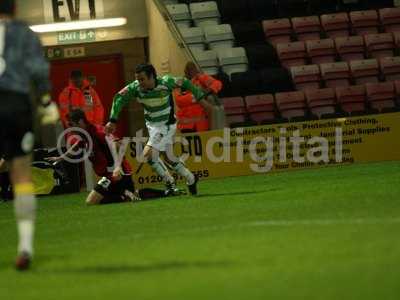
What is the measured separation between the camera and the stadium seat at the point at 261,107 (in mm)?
22328

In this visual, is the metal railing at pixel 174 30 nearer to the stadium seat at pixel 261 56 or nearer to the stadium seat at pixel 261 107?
the stadium seat at pixel 261 107

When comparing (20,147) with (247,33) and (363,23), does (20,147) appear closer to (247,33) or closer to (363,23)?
(247,33)

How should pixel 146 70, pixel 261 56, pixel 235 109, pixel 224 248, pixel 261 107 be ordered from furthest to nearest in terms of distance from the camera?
1. pixel 261 56
2. pixel 261 107
3. pixel 235 109
4. pixel 146 70
5. pixel 224 248

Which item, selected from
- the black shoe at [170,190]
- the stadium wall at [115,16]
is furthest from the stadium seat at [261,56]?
the black shoe at [170,190]

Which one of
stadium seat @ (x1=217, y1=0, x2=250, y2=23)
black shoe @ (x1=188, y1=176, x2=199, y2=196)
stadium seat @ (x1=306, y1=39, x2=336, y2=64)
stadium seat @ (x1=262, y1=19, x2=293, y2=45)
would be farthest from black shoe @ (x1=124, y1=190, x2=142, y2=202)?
stadium seat @ (x1=217, y1=0, x2=250, y2=23)

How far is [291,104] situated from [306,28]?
2.47 metres

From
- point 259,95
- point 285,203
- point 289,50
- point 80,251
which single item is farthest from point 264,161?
point 80,251

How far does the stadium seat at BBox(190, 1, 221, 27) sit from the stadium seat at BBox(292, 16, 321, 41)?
5.53 ft

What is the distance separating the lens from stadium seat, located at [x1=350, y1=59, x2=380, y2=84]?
2345cm

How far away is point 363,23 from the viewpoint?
24500 mm

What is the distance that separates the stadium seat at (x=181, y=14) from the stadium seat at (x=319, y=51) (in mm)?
2589

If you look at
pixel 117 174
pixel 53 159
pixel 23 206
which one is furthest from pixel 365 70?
pixel 23 206

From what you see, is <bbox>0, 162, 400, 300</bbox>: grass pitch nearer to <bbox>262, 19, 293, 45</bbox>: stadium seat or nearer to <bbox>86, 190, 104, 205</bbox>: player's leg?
<bbox>86, 190, 104, 205</bbox>: player's leg

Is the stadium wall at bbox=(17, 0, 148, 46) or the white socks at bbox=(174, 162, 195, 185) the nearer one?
the white socks at bbox=(174, 162, 195, 185)
